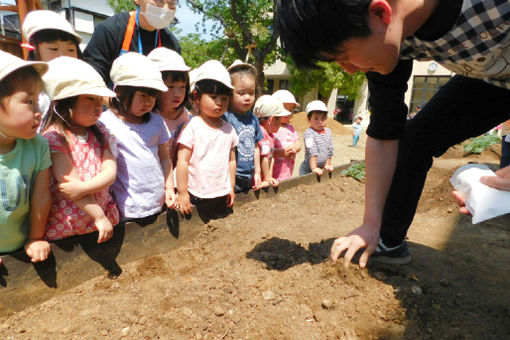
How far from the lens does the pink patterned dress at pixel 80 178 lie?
187 cm

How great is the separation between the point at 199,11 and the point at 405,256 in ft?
57.0

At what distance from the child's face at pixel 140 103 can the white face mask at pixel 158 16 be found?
1.00m

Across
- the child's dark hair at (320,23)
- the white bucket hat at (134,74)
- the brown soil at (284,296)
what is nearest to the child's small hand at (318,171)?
Result: the brown soil at (284,296)

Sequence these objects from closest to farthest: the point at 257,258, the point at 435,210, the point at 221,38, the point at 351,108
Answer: the point at 257,258 < the point at 435,210 < the point at 221,38 < the point at 351,108

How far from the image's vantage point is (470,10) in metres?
1.12

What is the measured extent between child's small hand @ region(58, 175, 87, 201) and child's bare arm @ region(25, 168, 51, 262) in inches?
3.0

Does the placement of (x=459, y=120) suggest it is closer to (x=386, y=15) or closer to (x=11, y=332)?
(x=386, y=15)

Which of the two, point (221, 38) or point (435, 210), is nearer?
point (435, 210)

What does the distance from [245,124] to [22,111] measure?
197 cm

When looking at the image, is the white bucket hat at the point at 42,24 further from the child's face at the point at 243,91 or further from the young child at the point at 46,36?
the child's face at the point at 243,91

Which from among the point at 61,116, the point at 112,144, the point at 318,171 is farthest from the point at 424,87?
the point at 61,116

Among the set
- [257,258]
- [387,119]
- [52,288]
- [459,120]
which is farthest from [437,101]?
[52,288]

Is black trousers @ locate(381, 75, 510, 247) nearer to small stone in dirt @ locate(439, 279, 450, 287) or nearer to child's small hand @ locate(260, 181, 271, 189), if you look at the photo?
small stone in dirt @ locate(439, 279, 450, 287)

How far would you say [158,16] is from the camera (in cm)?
288
